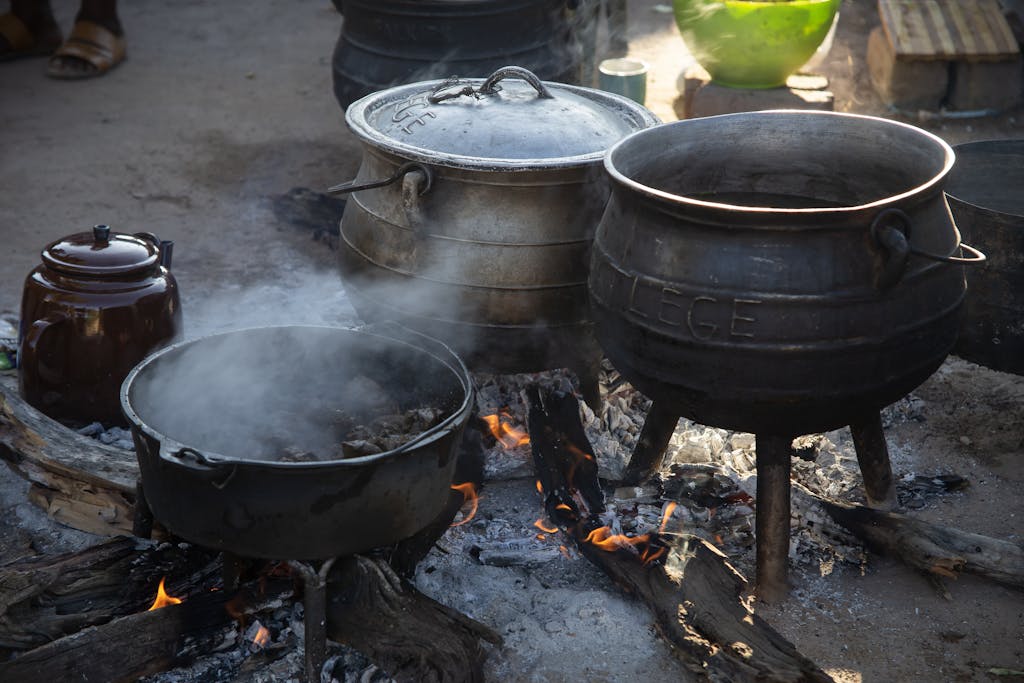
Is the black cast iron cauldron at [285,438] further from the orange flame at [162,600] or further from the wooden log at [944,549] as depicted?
the wooden log at [944,549]

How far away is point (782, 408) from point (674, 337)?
370 millimetres

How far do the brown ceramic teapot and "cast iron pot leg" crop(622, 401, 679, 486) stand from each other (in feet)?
6.01

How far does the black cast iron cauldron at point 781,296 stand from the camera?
277 centimetres

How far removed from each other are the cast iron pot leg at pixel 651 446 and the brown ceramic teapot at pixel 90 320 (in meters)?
1.83

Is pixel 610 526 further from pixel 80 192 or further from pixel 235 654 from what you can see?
pixel 80 192

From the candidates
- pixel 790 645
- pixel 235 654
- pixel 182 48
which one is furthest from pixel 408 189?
pixel 182 48

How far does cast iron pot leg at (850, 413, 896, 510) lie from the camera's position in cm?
353

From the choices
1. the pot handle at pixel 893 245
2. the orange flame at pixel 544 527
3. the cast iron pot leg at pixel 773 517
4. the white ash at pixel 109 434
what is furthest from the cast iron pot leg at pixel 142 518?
the pot handle at pixel 893 245

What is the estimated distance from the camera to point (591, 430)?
4023 mm

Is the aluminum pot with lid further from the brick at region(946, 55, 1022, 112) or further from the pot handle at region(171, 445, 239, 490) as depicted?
the brick at region(946, 55, 1022, 112)

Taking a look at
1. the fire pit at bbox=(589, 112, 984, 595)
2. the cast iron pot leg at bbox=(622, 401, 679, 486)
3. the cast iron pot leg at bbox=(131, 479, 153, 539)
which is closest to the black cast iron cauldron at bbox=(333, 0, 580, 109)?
the fire pit at bbox=(589, 112, 984, 595)

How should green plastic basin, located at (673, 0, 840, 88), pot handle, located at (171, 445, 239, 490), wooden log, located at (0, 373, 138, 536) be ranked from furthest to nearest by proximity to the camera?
green plastic basin, located at (673, 0, 840, 88) < wooden log, located at (0, 373, 138, 536) < pot handle, located at (171, 445, 239, 490)

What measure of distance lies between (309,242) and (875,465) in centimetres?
351

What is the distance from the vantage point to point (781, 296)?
109 inches
